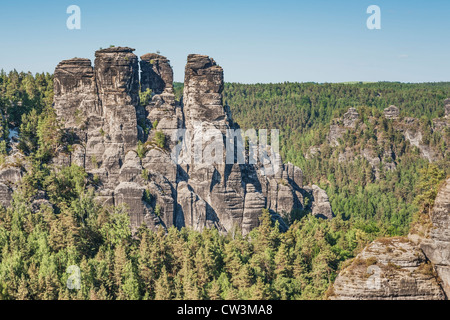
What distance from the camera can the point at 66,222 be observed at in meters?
63.7

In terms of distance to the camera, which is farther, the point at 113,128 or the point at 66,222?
the point at 113,128

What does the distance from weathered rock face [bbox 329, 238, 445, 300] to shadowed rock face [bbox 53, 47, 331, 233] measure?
35693 millimetres

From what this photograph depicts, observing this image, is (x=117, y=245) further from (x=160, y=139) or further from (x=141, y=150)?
(x=160, y=139)

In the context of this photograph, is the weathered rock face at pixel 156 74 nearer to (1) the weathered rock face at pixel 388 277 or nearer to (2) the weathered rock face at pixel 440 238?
(2) the weathered rock face at pixel 440 238

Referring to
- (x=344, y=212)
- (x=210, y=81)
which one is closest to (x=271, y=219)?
(x=210, y=81)

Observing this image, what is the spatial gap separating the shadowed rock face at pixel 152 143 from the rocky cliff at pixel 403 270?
35.7 metres

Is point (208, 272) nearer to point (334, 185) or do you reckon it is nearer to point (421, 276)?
point (421, 276)

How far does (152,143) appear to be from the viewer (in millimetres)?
83250

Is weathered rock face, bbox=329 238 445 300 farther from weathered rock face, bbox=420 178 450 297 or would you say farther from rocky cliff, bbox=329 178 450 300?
weathered rock face, bbox=420 178 450 297

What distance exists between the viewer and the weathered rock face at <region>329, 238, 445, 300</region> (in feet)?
149

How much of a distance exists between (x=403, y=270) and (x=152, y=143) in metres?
44.7

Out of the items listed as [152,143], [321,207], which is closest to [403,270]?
[152,143]

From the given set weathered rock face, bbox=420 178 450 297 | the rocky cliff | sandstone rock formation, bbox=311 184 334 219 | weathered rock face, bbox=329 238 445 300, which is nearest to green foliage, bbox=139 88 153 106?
sandstone rock formation, bbox=311 184 334 219

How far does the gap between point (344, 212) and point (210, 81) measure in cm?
4394
